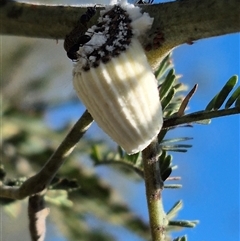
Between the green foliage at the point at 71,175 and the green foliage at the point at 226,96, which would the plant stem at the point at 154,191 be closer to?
the green foliage at the point at 226,96

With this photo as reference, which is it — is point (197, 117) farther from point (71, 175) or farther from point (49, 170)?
point (71, 175)

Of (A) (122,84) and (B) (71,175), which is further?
(B) (71,175)

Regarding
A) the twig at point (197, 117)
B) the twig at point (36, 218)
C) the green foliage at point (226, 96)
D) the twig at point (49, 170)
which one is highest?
the green foliage at point (226, 96)

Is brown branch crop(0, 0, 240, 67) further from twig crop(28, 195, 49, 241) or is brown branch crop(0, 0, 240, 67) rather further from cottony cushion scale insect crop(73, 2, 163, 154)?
twig crop(28, 195, 49, 241)

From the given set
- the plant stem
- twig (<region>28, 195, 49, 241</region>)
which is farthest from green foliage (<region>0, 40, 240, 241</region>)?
the plant stem

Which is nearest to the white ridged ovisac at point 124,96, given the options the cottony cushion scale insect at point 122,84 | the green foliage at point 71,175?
the cottony cushion scale insect at point 122,84

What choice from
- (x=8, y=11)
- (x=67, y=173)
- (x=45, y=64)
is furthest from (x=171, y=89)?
(x=45, y=64)

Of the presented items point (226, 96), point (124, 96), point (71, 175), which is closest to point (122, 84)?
point (124, 96)
